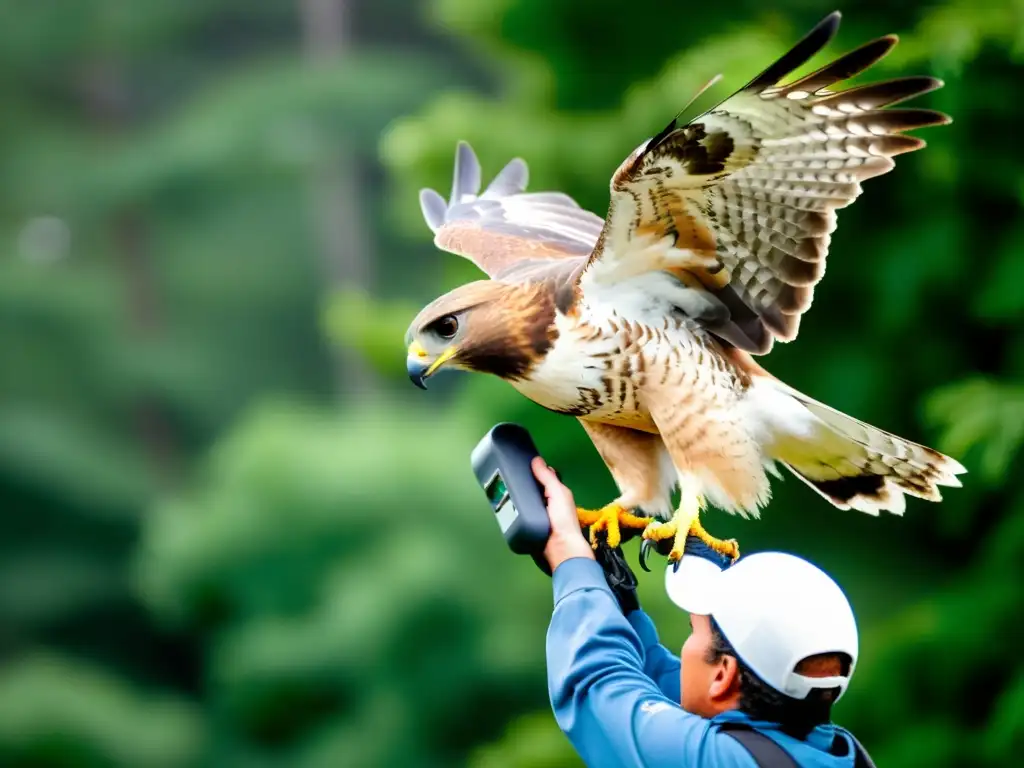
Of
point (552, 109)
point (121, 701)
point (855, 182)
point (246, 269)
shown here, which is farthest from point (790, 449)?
point (246, 269)

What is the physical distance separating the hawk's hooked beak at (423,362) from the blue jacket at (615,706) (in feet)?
2.50

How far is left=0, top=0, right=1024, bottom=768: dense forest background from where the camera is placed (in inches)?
221

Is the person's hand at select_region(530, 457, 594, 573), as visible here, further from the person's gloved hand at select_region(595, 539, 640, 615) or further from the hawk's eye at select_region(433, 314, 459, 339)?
the hawk's eye at select_region(433, 314, 459, 339)

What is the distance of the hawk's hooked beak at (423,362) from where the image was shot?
2930 mm

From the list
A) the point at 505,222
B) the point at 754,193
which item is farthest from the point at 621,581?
the point at 505,222

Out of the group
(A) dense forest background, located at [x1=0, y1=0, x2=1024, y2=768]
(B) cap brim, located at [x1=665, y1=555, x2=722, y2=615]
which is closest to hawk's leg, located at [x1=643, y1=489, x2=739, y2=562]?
(B) cap brim, located at [x1=665, y1=555, x2=722, y2=615]

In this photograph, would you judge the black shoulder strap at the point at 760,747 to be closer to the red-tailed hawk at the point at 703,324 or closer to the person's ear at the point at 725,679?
the person's ear at the point at 725,679

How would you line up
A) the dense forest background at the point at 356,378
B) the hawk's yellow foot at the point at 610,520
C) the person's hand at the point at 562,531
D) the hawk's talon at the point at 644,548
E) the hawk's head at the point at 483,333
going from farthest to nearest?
the dense forest background at the point at 356,378
the hawk's head at the point at 483,333
the hawk's yellow foot at the point at 610,520
the hawk's talon at the point at 644,548
the person's hand at the point at 562,531

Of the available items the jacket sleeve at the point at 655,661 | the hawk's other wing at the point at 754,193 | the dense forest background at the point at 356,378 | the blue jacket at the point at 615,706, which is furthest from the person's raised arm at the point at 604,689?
the dense forest background at the point at 356,378

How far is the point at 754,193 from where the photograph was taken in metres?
2.91

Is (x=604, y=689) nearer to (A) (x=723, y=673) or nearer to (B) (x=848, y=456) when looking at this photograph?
(A) (x=723, y=673)

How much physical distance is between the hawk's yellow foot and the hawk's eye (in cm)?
45

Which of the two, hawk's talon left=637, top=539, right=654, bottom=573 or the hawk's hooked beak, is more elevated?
the hawk's hooked beak

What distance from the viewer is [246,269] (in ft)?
56.4
